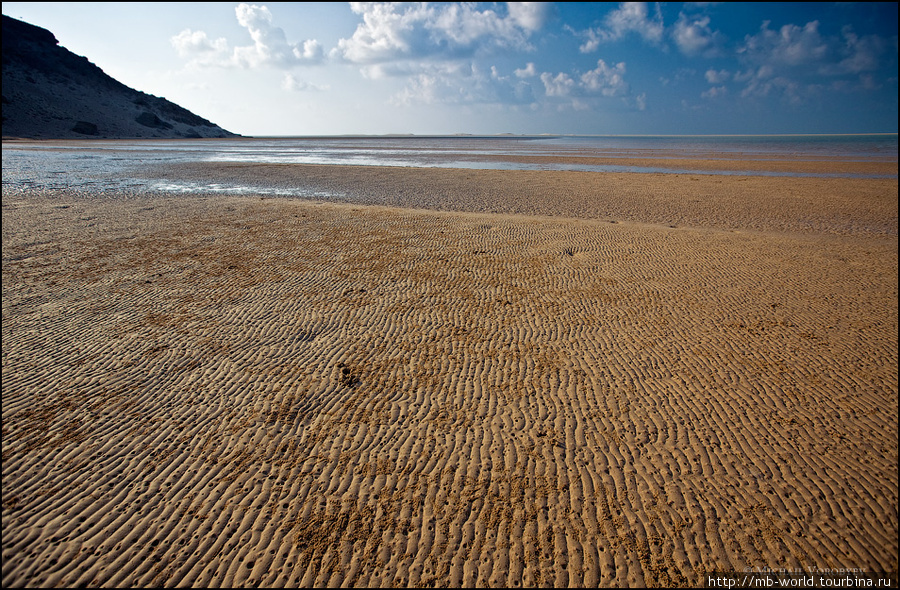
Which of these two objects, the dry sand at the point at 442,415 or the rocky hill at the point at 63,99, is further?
the rocky hill at the point at 63,99

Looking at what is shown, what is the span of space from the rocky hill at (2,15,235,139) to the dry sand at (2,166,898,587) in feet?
294

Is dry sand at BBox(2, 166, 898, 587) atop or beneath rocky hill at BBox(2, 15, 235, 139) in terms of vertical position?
beneath

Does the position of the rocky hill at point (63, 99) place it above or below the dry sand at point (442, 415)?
above

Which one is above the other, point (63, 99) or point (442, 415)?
point (63, 99)

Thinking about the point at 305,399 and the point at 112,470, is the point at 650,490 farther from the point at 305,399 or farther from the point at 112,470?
the point at 112,470

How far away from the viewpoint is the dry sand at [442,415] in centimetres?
381

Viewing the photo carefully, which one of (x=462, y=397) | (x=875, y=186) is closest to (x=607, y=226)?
(x=462, y=397)

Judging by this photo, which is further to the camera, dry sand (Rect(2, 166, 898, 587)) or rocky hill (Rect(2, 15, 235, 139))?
rocky hill (Rect(2, 15, 235, 139))

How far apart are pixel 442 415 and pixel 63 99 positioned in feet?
391

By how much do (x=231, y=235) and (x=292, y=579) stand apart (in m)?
12.6

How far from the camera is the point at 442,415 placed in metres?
5.59

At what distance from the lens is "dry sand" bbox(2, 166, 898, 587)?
12.5 ft

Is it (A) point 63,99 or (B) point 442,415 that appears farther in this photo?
(A) point 63,99

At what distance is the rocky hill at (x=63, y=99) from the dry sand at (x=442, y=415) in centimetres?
8951
